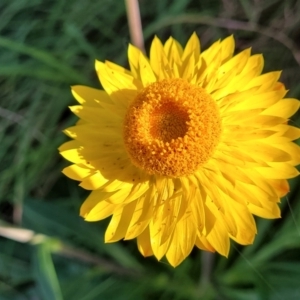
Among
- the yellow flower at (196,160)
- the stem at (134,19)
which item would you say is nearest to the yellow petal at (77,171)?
the yellow flower at (196,160)

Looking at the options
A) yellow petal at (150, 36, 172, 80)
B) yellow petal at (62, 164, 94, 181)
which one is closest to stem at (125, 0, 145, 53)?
yellow petal at (150, 36, 172, 80)

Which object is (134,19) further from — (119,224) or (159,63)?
(119,224)

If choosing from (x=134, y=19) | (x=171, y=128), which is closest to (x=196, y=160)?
(x=171, y=128)

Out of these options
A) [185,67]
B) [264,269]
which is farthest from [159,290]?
[185,67]

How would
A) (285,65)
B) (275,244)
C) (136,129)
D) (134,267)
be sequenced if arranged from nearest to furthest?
1. (136,129)
2. (275,244)
3. (134,267)
4. (285,65)

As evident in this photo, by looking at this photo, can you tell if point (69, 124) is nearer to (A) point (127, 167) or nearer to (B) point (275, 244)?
(A) point (127, 167)

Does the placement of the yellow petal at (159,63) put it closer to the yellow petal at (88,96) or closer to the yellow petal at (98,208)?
the yellow petal at (88,96)
